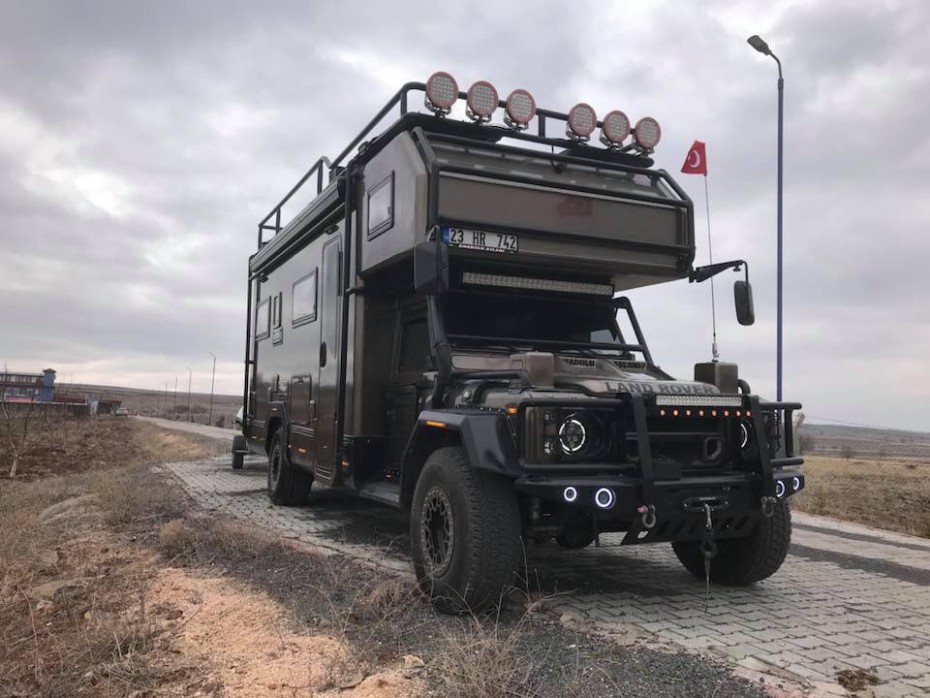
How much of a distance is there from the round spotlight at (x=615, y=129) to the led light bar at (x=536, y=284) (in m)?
1.31

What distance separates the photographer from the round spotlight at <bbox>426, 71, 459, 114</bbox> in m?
5.89

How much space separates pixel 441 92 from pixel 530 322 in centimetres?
191

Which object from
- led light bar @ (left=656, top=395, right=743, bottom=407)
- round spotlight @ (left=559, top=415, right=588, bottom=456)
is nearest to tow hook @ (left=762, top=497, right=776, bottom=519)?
led light bar @ (left=656, top=395, right=743, bottom=407)

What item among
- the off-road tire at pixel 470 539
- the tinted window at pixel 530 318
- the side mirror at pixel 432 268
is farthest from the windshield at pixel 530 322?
the off-road tire at pixel 470 539

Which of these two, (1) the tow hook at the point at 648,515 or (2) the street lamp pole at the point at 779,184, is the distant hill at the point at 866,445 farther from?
(1) the tow hook at the point at 648,515

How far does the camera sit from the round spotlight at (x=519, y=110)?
6211 millimetres

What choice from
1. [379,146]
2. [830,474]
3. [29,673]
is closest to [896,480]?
[830,474]

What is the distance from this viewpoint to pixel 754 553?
521cm

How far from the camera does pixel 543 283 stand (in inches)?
236

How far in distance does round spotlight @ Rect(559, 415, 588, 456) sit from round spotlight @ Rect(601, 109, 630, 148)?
10.4ft

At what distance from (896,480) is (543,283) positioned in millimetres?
20731

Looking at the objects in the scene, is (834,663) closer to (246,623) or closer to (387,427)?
(246,623)

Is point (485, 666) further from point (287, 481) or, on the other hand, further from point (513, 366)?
point (287, 481)

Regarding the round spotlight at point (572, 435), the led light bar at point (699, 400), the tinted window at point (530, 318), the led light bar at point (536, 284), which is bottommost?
the round spotlight at point (572, 435)
